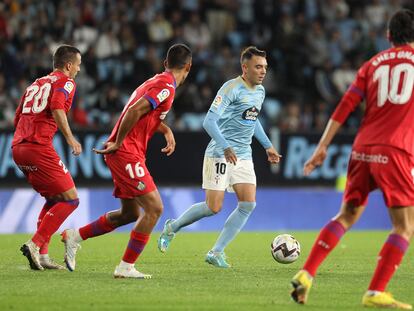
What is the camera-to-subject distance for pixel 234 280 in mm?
9031

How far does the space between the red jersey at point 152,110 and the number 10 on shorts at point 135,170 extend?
0.15 metres

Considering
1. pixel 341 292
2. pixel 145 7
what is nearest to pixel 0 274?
pixel 341 292

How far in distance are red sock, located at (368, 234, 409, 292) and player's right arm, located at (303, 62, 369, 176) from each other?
843mm

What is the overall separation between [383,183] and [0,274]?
419cm

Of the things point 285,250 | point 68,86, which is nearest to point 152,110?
point 68,86

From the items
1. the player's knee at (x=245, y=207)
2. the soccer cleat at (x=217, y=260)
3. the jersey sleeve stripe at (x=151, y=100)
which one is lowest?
the soccer cleat at (x=217, y=260)

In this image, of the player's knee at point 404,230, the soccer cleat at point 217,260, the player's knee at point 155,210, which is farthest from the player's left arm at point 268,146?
the player's knee at point 404,230

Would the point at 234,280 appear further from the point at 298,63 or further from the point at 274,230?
the point at 298,63

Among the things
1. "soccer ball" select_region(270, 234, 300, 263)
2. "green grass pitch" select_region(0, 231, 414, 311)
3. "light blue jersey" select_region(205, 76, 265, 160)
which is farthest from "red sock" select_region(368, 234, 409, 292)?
"light blue jersey" select_region(205, 76, 265, 160)

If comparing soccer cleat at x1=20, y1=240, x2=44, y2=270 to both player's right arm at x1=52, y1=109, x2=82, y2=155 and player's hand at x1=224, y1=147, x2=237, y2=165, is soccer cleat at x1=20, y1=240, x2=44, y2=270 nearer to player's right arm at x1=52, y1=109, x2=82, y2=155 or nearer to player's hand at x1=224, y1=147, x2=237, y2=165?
player's right arm at x1=52, y1=109, x2=82, y2=155

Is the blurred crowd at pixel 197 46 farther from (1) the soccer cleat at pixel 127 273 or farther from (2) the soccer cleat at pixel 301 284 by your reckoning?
(2) the soccer cleat at pixel 301 284

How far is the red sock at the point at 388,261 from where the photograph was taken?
23.3ft

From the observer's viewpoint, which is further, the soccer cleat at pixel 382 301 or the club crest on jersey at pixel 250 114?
the club crest on jersey at pixel 250 114

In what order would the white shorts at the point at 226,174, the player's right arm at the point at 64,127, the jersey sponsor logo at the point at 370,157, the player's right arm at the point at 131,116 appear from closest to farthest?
the jersey sponsor logo at the point at 370,157, the player's right arm at the point at 131,116, the player's right arm at the point at 64,127, the white shorts at the point at 226,174
